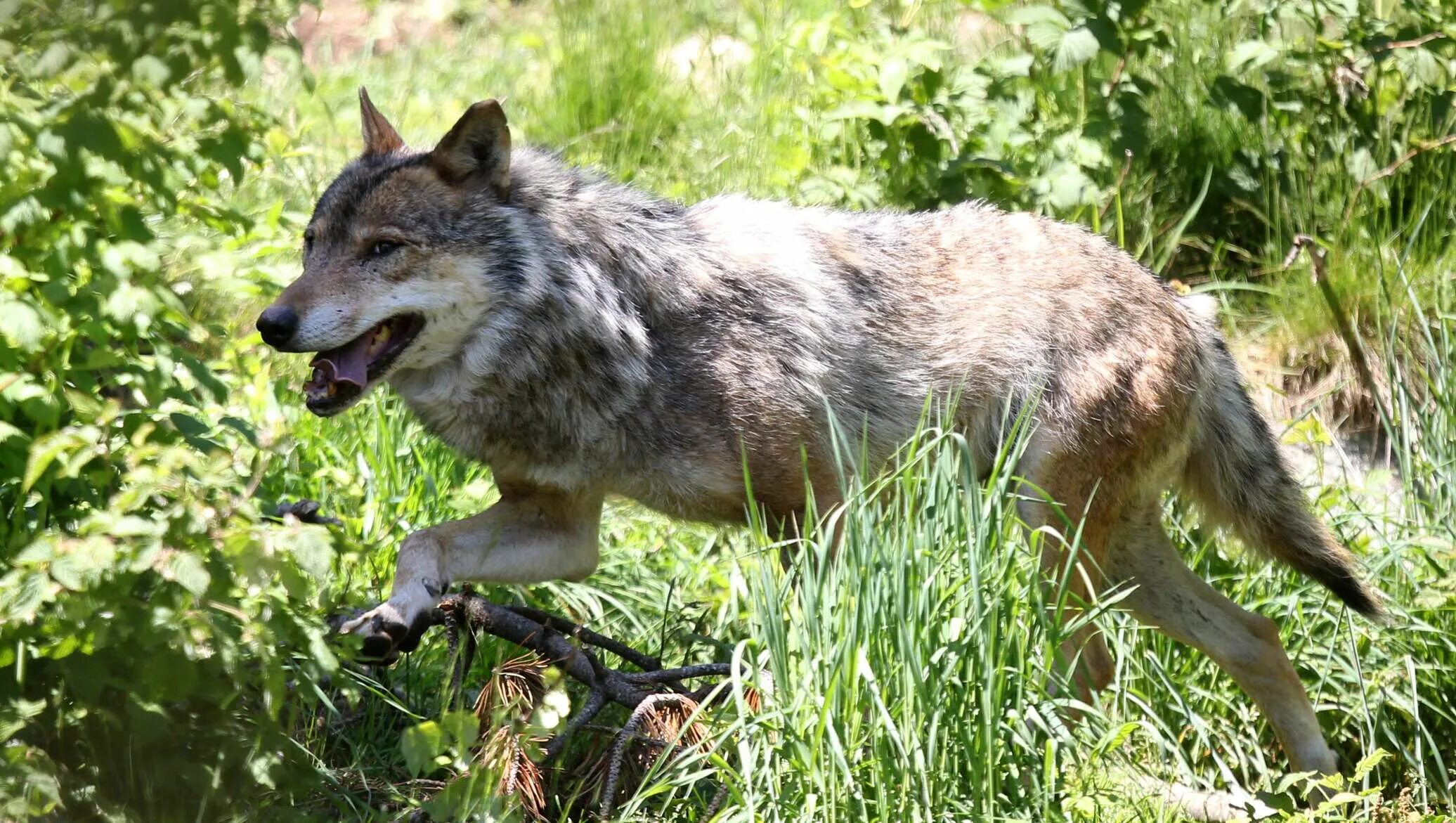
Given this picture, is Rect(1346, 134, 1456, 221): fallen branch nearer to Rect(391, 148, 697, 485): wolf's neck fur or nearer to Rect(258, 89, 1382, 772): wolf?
Rect(258, 89, 1382, 772): wolf

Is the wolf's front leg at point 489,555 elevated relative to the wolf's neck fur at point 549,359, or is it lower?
lower

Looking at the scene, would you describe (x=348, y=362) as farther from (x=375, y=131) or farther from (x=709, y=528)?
(x=709, y=528)

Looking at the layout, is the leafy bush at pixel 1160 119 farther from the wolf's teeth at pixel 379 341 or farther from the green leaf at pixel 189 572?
the green leaf at pixel 189 572

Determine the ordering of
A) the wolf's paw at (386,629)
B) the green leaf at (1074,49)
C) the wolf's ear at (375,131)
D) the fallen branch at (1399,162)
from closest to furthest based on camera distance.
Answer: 1. the wolf's paw at (386,629)
2. the wolf's ear at (375,131)
3. the green leaf at (1074,49)
4. the fallen branch at (1399,162)

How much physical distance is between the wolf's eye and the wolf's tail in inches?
106

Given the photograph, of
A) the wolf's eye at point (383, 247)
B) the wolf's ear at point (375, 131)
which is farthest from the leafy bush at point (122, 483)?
the wolf's ear at point (375, 131)

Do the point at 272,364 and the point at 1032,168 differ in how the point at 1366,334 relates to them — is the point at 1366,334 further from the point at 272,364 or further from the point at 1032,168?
the point at 272,364

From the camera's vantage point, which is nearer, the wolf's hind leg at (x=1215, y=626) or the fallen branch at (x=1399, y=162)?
the wolf's hind leg at (x=1215, y=626)

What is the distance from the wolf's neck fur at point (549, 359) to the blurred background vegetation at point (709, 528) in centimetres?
46

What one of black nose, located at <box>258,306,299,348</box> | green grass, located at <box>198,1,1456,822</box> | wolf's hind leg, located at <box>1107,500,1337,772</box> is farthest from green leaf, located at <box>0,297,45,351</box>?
wolf's hind leg, located at <box>1107,500,1337,772</box>

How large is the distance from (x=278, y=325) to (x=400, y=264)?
1.34 ft

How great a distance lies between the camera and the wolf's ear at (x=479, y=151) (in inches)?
157

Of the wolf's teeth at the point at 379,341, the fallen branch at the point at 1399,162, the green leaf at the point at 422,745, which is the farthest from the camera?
the fallen branch at the point at 1399,162

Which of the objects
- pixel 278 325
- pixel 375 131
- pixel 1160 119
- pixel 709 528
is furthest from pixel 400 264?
pixel 1160 119
